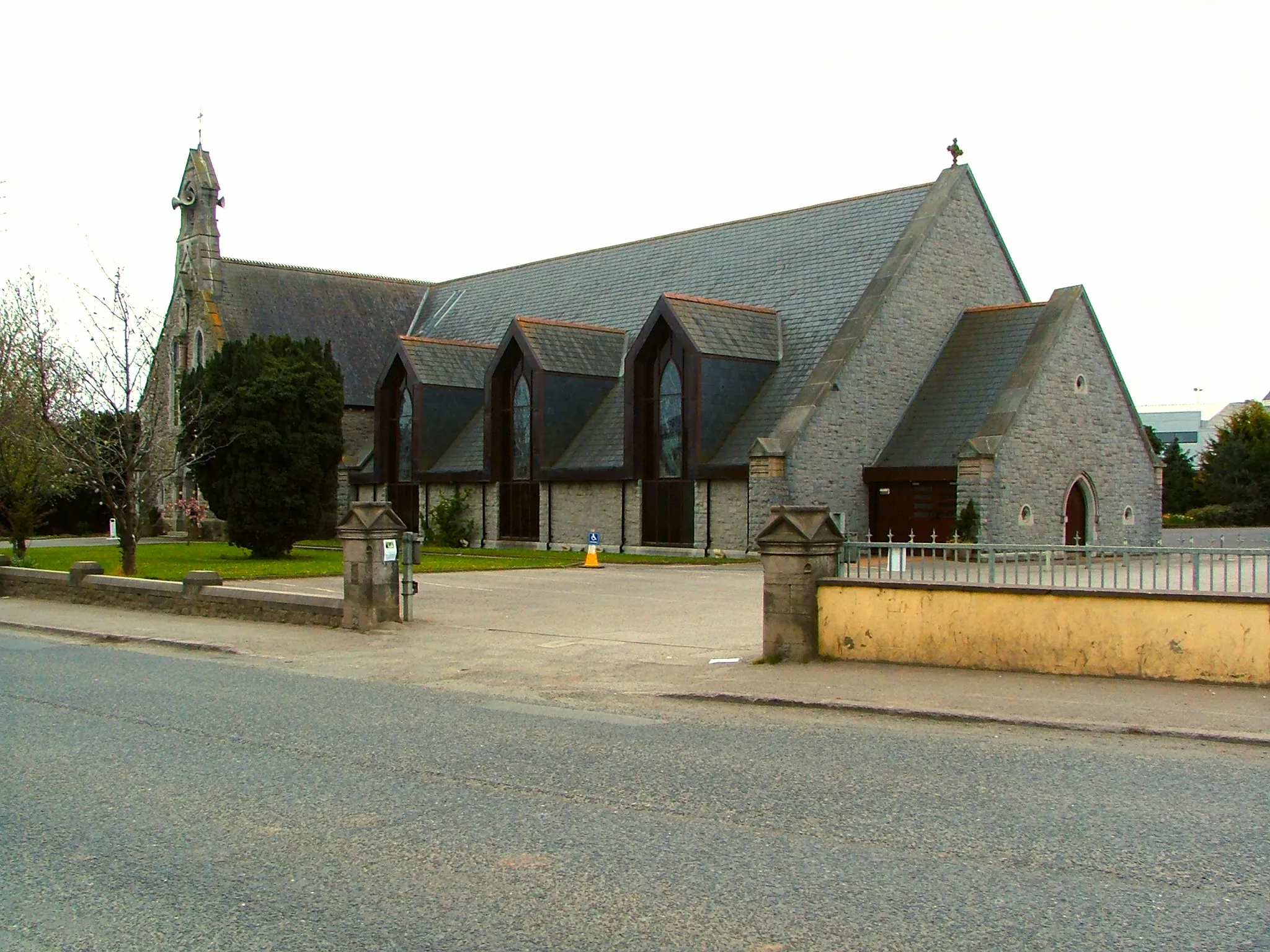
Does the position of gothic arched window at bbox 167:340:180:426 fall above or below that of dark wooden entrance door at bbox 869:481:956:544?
above

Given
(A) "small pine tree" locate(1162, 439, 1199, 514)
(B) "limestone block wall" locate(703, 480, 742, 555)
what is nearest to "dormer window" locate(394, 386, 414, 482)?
(B) "limestone block wall" locate(703, 480, 742, 555)

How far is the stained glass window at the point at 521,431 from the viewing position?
38.1m

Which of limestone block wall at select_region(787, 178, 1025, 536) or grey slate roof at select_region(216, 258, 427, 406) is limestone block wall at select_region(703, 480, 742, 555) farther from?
grey slate roof at select_region(216, 258, 427, 406)

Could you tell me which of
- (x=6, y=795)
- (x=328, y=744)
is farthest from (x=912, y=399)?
(x=6, y=795)

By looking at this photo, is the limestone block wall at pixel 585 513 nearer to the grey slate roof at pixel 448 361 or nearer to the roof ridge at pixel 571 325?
the roof ridge at pixel 571 325

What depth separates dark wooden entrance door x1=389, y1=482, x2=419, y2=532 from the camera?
137 feet

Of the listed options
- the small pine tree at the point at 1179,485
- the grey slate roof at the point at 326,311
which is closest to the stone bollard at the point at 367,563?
the grey slate roof at the point at 326,311

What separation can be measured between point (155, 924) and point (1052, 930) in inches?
145

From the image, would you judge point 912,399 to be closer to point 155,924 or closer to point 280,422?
point 280,422

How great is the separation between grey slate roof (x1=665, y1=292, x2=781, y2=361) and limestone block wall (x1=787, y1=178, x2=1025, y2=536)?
3.03 meters

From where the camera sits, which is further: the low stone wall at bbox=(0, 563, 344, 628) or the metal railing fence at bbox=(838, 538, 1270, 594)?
the low stone wall at bbox=(0, 563, 344, 628)

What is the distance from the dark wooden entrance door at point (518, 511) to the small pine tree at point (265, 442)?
25.1 feet

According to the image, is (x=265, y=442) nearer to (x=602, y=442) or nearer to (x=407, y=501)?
(x=602, y=442)

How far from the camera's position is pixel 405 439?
139ft
